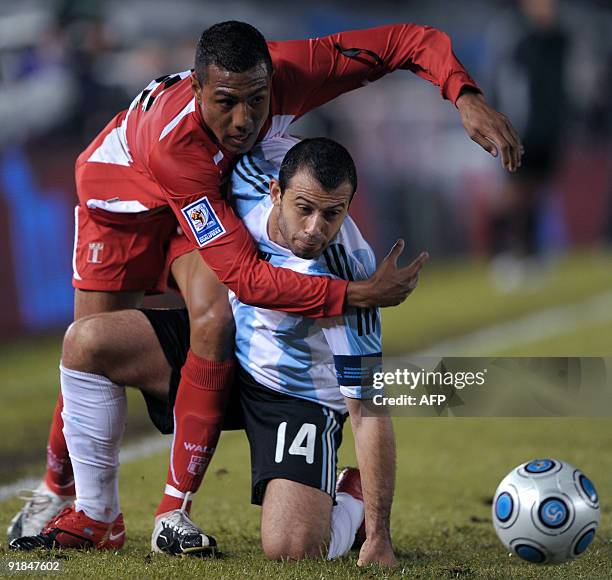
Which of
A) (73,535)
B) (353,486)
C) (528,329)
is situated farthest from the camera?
(528,329)

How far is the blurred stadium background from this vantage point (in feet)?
34.3

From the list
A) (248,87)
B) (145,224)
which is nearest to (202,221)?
(248,87)

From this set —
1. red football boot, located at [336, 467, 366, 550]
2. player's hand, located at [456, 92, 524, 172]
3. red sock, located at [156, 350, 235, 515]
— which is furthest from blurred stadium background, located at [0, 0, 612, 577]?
player's hand, located at [456, 92, 524, 172]

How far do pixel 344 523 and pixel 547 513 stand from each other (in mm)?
779

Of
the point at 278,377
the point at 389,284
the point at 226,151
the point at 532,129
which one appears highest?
the point at 532,129

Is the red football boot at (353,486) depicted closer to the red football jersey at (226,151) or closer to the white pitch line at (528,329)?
the red football jersey at (226,151)

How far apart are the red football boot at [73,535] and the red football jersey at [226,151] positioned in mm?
1035

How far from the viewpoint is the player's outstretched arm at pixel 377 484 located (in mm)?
4289

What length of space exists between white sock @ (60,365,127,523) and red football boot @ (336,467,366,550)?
0.87m

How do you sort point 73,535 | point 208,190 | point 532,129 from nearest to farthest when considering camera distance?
point 208,190 → point 73,535 → point 532,129

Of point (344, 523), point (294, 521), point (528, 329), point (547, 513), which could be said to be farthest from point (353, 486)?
point (528, 329)

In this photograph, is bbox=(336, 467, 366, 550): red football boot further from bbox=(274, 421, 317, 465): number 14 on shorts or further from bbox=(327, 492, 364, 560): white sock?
bbox=(274, 421, 317, 465): number 14 on shorts

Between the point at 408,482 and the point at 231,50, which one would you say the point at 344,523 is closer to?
the point at 231,50

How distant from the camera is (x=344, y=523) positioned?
186 inches
